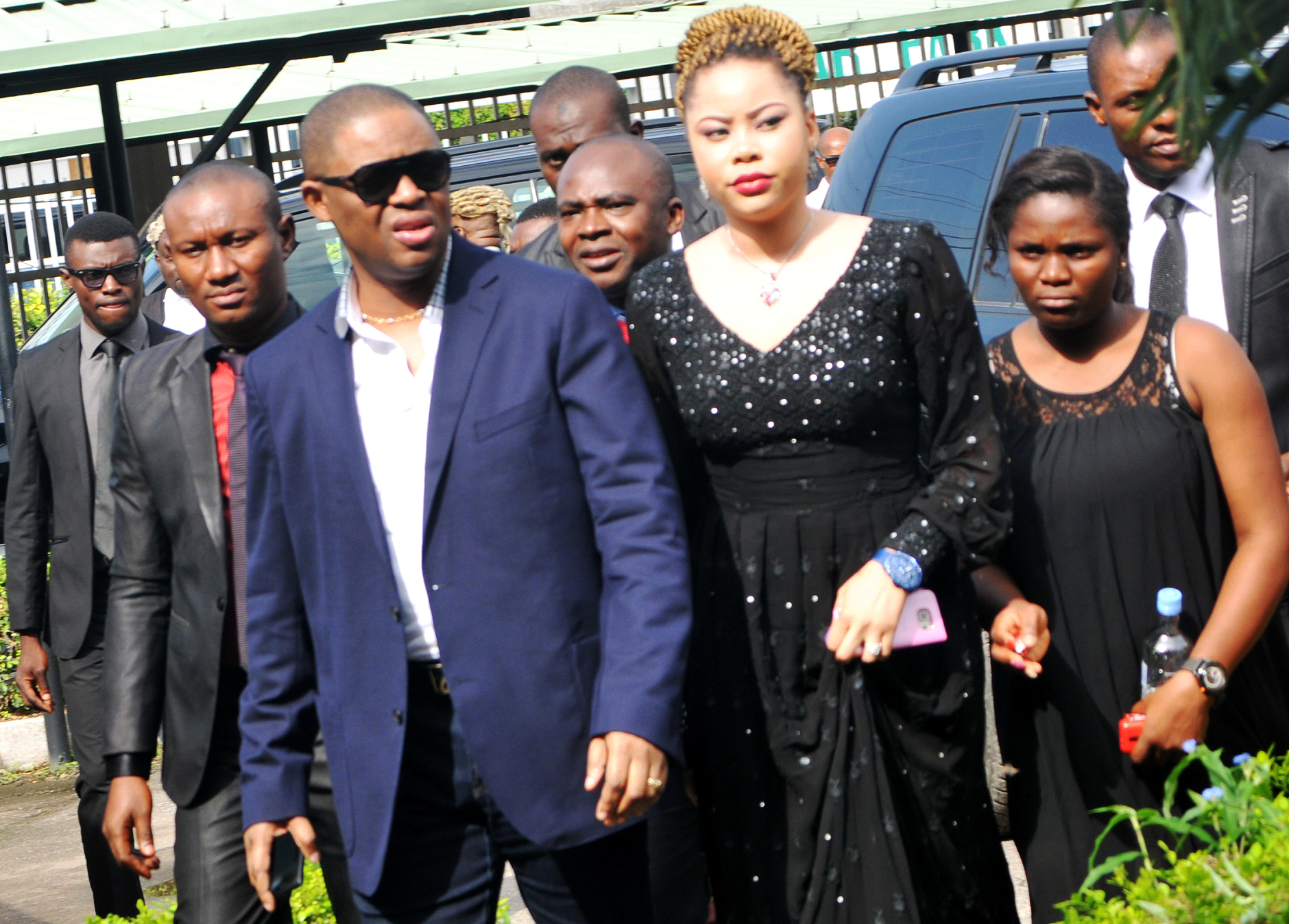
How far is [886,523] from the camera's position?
300 cm

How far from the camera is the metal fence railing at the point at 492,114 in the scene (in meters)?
12.5

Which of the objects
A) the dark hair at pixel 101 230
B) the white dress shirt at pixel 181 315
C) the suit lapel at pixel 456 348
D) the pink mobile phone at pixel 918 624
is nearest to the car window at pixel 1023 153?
the pink mobile phone at pixel 918 624

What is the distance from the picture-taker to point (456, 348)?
2850 mm

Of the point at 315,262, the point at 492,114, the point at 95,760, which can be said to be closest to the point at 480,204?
the point at 95,760

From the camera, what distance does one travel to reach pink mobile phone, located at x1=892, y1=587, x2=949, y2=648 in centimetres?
291

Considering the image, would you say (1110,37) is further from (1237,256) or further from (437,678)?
(437,678)

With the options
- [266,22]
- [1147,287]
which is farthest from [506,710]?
[266,22]

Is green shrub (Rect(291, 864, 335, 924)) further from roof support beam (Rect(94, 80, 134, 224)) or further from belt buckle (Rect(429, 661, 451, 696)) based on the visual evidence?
roof support beam (Rect(94, 80, 134, 224))

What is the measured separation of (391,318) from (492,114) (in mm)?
15230

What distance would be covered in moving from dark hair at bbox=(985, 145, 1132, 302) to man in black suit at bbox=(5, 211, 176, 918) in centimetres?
289

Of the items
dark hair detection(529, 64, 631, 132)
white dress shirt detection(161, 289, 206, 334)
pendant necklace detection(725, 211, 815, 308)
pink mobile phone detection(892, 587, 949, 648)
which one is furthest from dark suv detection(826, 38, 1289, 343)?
white dress shirt detection(161, 289, 206, 334)

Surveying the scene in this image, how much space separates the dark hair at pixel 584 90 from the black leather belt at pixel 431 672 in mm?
2877

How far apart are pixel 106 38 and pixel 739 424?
648 cm

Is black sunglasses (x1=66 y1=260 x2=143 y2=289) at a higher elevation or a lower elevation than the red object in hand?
higher
